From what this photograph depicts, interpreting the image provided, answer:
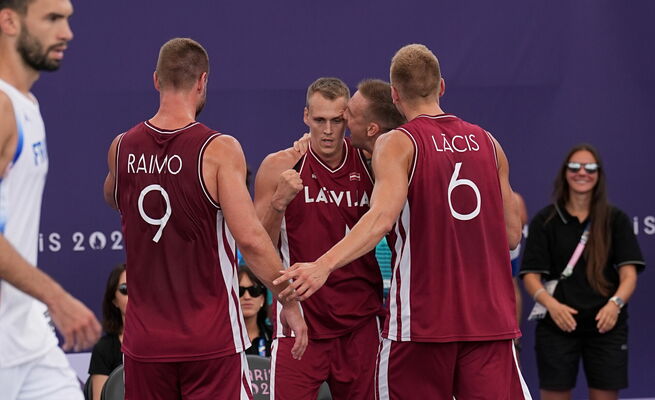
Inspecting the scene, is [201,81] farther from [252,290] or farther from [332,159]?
[252,290]

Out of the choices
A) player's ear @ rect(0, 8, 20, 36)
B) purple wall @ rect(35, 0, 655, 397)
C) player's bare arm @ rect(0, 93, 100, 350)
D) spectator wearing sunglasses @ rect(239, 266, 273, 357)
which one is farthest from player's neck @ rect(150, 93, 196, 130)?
purple wall @ rect(35, 0, 655, 397)

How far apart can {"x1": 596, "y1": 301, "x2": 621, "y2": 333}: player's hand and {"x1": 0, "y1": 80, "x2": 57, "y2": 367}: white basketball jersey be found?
4.02 metres

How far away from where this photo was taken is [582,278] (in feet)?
22.2

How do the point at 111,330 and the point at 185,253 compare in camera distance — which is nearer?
the point at 185,253

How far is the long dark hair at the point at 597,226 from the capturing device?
6.73m

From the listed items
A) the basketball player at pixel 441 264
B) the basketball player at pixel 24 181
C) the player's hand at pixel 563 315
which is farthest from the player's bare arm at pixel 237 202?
the player's hand at pixel 563 315

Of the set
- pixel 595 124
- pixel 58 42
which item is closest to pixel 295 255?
pixel 58 42

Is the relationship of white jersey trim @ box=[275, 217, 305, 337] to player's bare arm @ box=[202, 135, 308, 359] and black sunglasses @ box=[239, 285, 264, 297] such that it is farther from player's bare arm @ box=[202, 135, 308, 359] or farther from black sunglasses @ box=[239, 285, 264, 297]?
black sunglasses @ box=[239, 285, 264, 297]

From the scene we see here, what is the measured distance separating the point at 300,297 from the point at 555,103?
3.39 metres

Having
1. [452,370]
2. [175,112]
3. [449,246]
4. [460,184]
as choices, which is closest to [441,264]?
[449,246]

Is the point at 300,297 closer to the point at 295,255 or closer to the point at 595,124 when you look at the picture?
the point at 295,255

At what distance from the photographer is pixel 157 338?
4.35 metres

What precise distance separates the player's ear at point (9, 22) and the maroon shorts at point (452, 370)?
200 cm

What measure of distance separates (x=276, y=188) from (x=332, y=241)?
36 centimetres
